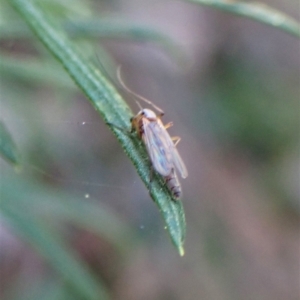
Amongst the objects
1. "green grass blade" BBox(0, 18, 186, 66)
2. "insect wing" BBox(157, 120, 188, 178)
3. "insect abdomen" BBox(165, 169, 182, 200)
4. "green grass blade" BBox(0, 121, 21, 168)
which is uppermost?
"green grass blade" BBox(0, 18, 186, 66)

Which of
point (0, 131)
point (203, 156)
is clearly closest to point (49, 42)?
point (0, 131)

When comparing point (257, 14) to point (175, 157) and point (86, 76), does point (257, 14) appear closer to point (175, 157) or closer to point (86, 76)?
point (175, 157)

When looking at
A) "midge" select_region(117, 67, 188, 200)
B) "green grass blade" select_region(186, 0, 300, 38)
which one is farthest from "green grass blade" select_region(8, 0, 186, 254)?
"green grass blade" select_region(186, 0, 300, 38)

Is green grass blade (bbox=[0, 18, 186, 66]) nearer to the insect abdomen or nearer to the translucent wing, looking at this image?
the translucent wing

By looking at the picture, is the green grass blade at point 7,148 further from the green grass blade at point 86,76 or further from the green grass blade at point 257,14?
the green grass blade at point 257,14

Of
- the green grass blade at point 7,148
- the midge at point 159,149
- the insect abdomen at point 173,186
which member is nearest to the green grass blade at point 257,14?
the midge at point 159,149

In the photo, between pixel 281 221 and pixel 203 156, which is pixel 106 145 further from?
pixel 281 221
